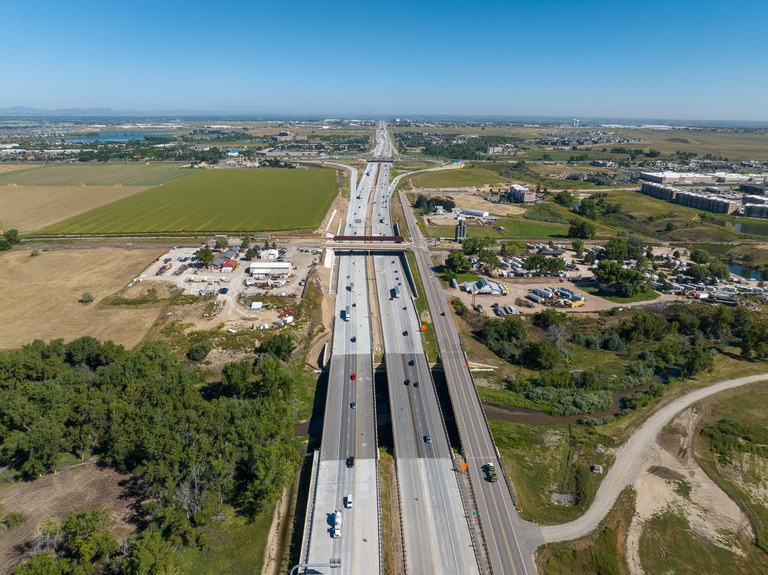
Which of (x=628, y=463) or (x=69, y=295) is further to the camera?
(x=69, y=295)

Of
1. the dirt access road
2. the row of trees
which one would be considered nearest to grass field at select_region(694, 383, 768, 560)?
the dirt access road

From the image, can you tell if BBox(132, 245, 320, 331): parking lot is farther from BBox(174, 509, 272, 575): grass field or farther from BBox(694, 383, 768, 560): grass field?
BBox(694, 383, 768, 560): grass field

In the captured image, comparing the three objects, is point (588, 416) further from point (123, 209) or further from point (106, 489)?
point (123, 209)

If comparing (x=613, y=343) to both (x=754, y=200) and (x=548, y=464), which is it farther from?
(x=754, y=200)

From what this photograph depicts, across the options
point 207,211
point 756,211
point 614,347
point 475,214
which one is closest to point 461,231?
point 475,214

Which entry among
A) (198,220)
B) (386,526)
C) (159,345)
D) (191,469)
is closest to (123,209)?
(198,220)
